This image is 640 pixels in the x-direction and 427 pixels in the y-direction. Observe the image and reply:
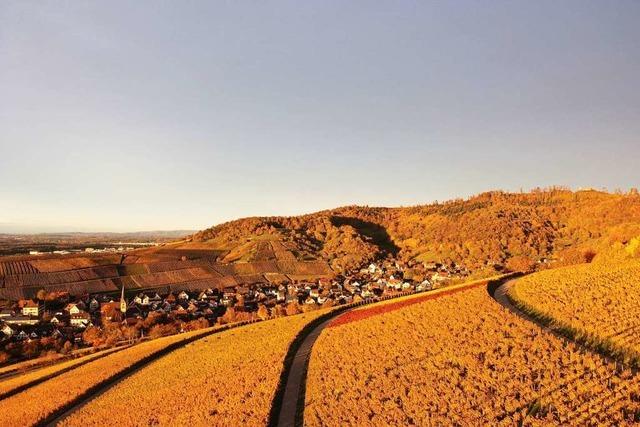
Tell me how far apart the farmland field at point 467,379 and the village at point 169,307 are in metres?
42.7

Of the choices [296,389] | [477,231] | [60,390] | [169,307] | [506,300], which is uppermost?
[477,231]

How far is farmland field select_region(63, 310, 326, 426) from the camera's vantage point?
2338 cm

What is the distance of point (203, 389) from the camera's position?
28.1m

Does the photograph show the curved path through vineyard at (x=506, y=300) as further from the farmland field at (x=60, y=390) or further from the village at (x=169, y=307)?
the farmland field at (x=60, y=390)

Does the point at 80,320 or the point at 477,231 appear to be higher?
the point at 477,231

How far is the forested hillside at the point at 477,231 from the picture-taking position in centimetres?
11425

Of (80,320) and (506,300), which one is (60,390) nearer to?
(506,300)

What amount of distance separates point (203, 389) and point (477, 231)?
123m

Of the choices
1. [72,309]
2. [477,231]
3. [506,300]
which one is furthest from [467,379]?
[477,231]

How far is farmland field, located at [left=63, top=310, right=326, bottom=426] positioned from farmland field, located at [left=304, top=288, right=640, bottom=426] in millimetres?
2963

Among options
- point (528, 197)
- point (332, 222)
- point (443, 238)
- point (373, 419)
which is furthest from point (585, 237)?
point (373, 419)

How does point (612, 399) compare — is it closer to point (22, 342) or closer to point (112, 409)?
point (112, 409)

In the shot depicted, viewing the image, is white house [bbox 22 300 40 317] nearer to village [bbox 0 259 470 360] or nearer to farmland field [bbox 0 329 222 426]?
village [bbox 0 259 470 360]

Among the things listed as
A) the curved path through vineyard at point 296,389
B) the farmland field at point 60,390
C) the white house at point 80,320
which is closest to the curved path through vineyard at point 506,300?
the curved path through vineyard at point 296,389
